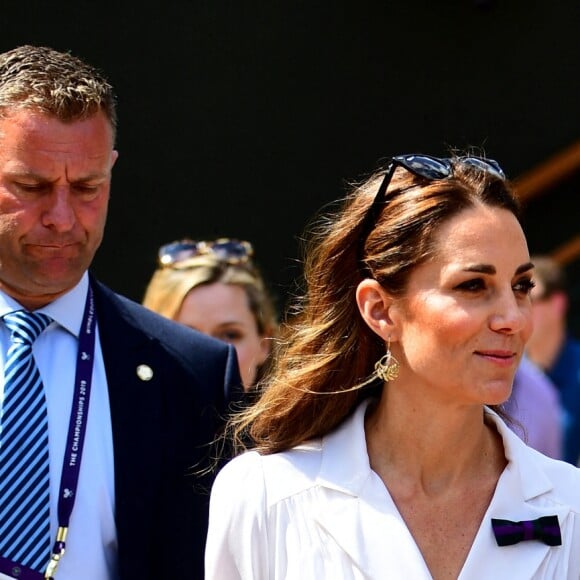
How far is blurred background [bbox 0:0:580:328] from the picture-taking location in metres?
6.60

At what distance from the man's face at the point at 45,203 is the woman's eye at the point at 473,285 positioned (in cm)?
93

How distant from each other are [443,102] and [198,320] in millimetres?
2940

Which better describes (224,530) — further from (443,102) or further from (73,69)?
(443,102)

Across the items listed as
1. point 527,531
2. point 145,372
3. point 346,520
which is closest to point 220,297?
point 145,372

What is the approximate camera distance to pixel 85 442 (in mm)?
3229

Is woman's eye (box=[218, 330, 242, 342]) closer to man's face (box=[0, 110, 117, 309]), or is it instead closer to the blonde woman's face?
the blonde woman's face

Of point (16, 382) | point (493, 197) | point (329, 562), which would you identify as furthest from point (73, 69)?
point (329, 562)

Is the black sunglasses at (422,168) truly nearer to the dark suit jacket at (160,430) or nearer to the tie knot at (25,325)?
the dark suit jacket at (160,430)

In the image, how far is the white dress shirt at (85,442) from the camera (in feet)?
10.3

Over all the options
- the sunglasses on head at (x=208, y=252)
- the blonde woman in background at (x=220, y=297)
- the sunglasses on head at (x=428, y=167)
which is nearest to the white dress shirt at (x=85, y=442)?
the sunglasses on head at (x=428, y=167)

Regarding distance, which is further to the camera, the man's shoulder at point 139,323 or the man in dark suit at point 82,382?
the man's shoulder at point 139,323

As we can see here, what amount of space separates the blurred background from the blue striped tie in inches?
132

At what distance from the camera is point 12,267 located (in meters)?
3.24

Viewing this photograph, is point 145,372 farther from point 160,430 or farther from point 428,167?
point 428,167
